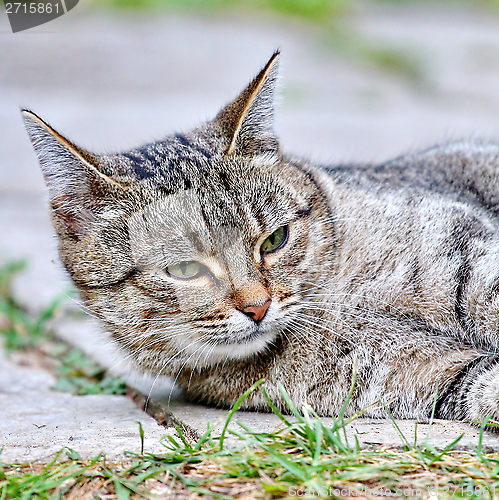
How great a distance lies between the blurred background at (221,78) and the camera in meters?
7.36

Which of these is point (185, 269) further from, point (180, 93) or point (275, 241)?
point (180, 93)

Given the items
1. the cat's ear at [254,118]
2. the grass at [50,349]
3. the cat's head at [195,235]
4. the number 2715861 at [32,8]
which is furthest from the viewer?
the number 2715861 at [32,8]

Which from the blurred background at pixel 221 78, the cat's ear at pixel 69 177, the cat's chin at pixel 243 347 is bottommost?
the cat's chin at pixel 243 347

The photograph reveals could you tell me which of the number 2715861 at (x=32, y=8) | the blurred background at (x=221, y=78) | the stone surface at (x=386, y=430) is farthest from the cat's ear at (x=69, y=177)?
the number 2715861 at (x=32, y=8)

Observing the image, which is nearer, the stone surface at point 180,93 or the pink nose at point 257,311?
the pink nose at point 257,311

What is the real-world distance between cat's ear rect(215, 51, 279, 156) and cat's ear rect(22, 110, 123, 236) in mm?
→ 616

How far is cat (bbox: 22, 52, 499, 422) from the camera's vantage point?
2.75 metres

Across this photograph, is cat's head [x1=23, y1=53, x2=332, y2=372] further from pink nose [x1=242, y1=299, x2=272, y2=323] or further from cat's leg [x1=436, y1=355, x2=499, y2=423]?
cat's leg [x1=436, y1=355, x2=499, y2=423]

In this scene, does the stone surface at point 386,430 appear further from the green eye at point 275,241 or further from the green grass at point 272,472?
the green eye at point 275,241

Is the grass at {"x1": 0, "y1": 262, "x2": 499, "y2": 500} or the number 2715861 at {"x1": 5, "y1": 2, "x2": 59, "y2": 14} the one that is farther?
the number 2715861 at {"x1": 5, "y1": 2, "x2": 59, "y2": 14}

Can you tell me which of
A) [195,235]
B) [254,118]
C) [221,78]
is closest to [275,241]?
[195,235]

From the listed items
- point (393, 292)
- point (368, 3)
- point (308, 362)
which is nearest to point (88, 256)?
point (308, 362)

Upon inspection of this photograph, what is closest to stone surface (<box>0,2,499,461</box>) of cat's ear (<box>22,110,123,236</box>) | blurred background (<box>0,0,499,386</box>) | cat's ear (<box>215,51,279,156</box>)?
blurred background (<box>0,0,499,386</box>)

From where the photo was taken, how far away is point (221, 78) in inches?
389
